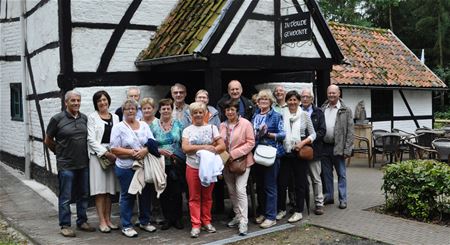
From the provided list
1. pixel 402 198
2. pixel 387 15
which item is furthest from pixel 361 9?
pixel 402 198

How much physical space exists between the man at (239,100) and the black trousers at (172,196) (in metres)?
1.00

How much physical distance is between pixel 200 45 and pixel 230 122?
50.9 inches

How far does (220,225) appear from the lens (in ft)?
20.6

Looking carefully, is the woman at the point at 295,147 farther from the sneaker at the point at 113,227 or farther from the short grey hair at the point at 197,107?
the sneaker at the point at 113,227

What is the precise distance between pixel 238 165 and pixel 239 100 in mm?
1003

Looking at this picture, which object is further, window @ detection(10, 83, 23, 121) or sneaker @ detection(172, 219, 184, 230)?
window @ detection(10, 83, 23, 121)

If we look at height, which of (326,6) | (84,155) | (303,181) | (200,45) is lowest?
(303,181)

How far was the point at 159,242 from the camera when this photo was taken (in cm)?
553

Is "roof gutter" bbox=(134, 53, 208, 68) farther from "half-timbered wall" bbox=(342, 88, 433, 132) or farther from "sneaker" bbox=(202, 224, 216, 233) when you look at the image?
"half-timbered wall" bbox=(342, 88, 433, 132)

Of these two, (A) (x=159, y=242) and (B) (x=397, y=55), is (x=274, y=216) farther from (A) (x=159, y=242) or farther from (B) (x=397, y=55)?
(B) (x=397, y=55)

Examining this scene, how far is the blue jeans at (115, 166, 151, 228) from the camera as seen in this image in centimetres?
571

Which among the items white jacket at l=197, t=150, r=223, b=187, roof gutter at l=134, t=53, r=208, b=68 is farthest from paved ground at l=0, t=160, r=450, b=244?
roof gutter at l=134, t=53, r=208, b=68

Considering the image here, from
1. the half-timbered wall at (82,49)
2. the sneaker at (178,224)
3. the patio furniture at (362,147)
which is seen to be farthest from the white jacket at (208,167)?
the patio furniture at (362,147)

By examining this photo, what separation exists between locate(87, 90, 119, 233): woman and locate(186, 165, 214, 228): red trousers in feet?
3.23
